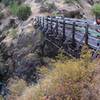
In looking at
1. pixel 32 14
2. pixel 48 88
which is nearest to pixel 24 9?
pixel 32 14

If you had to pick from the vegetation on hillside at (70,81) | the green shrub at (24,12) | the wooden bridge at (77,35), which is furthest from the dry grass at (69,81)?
the green shrub at (24,12)

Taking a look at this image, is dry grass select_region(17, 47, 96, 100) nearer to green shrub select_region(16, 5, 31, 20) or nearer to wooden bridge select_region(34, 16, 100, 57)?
wooden bridge select_region(34, 16, 100, 57)

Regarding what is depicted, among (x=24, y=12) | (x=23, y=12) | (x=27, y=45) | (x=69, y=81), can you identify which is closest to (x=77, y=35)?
(x=69, y=81)

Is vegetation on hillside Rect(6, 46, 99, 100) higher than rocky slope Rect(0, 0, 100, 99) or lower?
higher

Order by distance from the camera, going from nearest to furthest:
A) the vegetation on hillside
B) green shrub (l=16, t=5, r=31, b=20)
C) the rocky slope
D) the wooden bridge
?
1. the vegetation on hillside
2. the wooden bridge
3. the rocky slope
4. green shrub (l=16, t=5, r=31, b=20)

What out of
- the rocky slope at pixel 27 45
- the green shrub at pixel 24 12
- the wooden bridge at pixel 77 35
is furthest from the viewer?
the green shrub at pixel 24 12

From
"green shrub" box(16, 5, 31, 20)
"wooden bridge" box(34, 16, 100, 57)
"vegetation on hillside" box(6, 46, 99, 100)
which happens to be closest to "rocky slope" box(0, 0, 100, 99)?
"green shrub" box(16, 5, 31, 20)

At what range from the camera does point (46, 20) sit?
30641 millimetres

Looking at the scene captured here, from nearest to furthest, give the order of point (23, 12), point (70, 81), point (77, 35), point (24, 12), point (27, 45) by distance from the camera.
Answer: point (70, 81) → point (77, 35) → point (27, 45) → point (24, 12) → point (23, 12)

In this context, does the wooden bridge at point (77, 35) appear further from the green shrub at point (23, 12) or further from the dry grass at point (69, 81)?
the green shrub at point (23, 12)

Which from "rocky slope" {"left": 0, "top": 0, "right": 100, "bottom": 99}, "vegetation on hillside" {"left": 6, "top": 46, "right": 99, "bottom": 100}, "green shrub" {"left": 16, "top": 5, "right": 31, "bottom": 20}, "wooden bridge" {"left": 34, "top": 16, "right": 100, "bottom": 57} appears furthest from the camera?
"green shrub" {"left": 16, "top": 5, "right": 31, "bottom": 20}

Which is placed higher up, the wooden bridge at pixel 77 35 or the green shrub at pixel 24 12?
the wooden bridge at pixel 77 35

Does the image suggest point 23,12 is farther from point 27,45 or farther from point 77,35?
point 77,35

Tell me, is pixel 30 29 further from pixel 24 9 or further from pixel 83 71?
pixel 83 71
